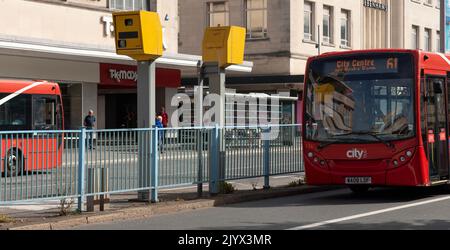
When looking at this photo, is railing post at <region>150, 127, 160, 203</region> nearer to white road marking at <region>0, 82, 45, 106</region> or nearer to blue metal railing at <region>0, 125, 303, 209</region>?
blue metal railing at <region>0, 125, 303, 209</region>

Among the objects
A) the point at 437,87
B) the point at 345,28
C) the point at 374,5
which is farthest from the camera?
the point at 374,5

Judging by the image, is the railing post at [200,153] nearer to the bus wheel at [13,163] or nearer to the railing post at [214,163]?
the railing post at [214,163]

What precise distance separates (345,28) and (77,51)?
27004mm

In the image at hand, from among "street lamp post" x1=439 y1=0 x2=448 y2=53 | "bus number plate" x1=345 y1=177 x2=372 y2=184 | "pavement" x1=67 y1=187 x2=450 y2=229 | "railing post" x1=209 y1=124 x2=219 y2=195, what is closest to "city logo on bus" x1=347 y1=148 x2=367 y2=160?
"bus number plate" x1=345 y1=177 x2=372 y2=184

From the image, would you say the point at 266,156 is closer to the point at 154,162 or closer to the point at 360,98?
the point at 360,98

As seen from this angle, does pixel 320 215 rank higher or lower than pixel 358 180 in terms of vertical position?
lower

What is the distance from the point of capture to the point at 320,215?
12.4 metres

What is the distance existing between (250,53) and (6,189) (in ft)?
123

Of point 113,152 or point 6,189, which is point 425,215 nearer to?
point 113,152

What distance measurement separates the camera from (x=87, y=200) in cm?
1239

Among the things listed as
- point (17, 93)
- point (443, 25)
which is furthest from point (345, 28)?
point (17, 93)

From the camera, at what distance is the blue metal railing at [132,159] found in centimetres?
1151

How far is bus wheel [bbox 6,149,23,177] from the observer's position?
1089 centimetres

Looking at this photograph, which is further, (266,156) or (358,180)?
(266,156)
